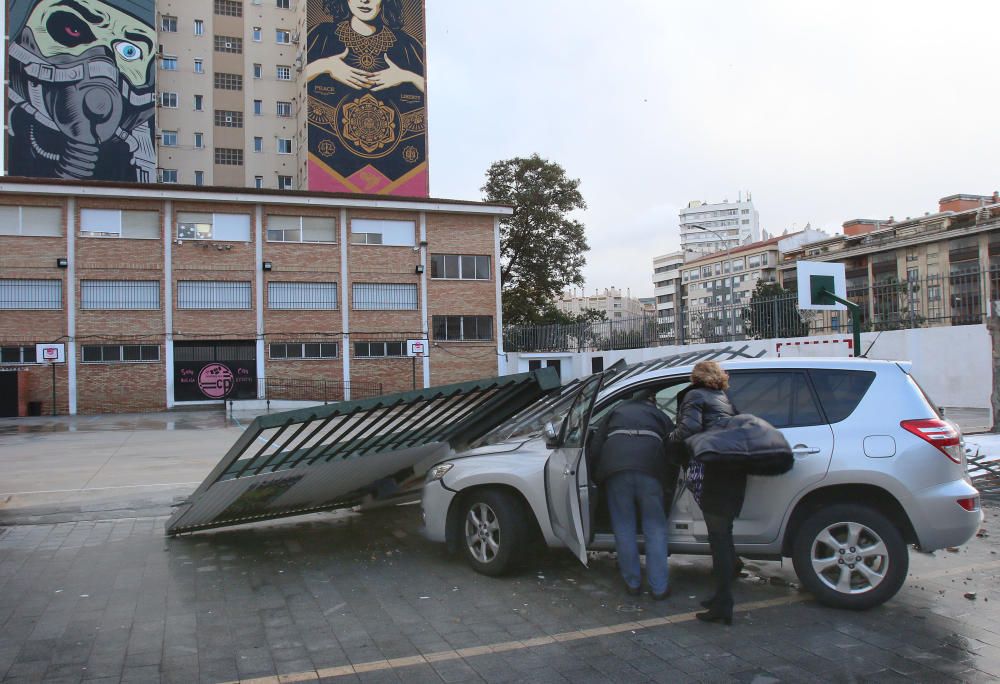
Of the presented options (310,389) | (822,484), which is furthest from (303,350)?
(822,484)

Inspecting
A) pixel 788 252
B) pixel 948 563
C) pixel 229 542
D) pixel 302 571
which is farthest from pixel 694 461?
pixel 788 252

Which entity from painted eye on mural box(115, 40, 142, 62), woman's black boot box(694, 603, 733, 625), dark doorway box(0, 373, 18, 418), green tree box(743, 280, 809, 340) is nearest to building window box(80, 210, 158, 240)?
dark doorway box(0, 373, 18, 418)

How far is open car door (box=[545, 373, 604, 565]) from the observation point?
4.77 m

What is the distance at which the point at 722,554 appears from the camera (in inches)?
173

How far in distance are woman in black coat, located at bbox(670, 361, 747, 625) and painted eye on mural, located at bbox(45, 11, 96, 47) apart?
51.5 metres

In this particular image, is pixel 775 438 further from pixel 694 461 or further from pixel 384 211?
pixel 384 211

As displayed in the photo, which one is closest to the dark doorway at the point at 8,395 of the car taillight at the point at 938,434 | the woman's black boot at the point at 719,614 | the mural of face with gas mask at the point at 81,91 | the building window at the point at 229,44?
the mural of face with gas mask at the point at 81,91

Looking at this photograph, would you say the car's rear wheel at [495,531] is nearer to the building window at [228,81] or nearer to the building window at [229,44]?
the building window at [228,81]

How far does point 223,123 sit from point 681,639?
2251 inches

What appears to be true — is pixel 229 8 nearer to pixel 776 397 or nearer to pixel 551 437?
pixel 551 437

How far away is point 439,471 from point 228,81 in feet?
185

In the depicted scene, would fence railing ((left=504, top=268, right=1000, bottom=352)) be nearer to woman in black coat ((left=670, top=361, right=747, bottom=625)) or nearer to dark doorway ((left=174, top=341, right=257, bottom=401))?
woman in black coat ((left=670, top=361, right=747, bottom=625))

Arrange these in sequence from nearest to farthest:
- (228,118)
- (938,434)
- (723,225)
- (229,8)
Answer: (938,434) < (228,118) < (229,8) < (723,225)

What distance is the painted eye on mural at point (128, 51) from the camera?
149 ft
